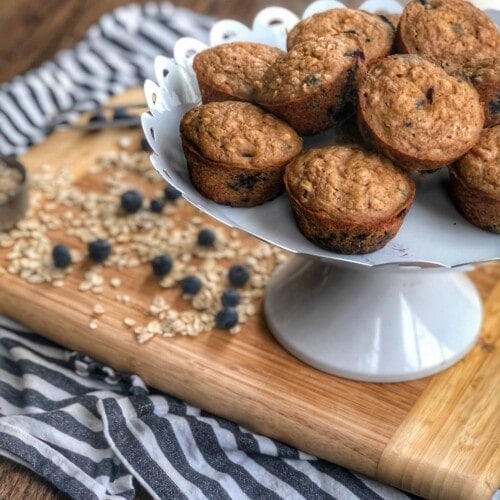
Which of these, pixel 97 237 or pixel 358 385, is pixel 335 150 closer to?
pixel 358 385

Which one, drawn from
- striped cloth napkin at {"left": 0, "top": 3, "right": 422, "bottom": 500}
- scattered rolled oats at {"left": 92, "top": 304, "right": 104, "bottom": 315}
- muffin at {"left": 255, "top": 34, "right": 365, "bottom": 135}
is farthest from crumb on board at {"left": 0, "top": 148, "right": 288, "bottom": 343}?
muffin at {"left": 255, "top": 34, "right": 365, "bottom": 135}

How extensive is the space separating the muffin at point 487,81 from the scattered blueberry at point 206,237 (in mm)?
686

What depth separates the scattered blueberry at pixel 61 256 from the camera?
1.81m

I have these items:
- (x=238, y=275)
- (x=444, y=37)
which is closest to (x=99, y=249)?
(x=238, y=275)

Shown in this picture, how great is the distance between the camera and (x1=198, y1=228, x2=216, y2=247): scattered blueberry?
190 cm

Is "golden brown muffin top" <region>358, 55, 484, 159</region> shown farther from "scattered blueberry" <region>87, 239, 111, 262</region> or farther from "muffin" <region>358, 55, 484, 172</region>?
"scattered blueberry" <region>87, 239, 111, 262</region>

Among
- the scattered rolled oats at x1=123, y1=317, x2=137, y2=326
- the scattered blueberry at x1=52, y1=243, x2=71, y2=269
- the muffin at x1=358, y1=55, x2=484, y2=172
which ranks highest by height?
the muffin at x1=358, y1=55, x2=484, y2=172

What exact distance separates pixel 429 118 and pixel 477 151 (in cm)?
10

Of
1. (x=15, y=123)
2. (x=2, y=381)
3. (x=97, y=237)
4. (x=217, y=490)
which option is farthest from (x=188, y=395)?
(x=15, y=123)

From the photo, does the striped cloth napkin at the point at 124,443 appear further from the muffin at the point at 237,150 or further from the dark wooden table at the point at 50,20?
the dark wooden table at the point at 50,20

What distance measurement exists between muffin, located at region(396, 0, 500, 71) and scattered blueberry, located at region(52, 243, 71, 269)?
800 mm

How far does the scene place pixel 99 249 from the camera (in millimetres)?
1826

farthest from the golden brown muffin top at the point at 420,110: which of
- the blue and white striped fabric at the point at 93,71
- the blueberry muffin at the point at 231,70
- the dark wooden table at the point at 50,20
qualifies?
the dark wooden table at the point at 50,20

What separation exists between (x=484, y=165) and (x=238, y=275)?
0.61 metres
